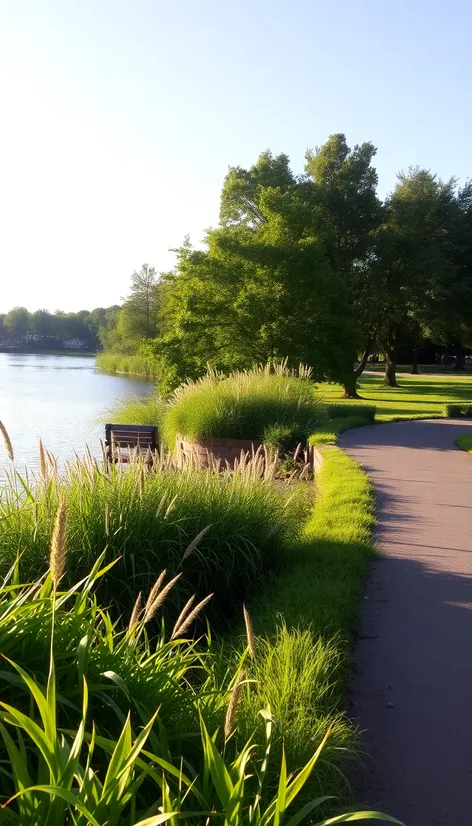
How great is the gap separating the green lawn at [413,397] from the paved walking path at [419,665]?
44.3 feet

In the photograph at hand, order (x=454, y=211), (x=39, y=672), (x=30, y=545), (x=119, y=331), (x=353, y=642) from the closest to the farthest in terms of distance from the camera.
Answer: (x=39, y=672)
(x=353, y=642)
(x=30, y=545)
(x=454, y=211)
(x=119, y=331)

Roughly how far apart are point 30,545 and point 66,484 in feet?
3.66

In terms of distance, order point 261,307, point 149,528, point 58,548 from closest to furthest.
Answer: point 58,548 < point 149,528 < point 261,307

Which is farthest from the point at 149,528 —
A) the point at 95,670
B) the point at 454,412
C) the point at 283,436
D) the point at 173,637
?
the point at 454,412

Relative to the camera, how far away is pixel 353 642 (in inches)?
177

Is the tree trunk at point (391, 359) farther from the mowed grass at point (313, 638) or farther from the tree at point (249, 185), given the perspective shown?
the mowed grass at point (313, 638)

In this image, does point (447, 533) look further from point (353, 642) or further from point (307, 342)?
point (307, 342)

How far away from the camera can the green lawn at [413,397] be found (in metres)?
24.5

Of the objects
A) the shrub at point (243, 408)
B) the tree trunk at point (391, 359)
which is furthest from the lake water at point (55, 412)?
the tree trunk at point (391, 359)

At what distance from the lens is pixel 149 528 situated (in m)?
5.31

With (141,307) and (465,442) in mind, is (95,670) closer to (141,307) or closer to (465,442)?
(465,442)

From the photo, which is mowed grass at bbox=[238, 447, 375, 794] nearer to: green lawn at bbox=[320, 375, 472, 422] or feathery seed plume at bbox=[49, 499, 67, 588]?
feathery seed plume at bbox=[49, 499, 67, 588]

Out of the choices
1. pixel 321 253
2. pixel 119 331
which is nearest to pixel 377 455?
pixel 321 253

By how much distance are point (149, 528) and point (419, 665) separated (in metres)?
2.01
